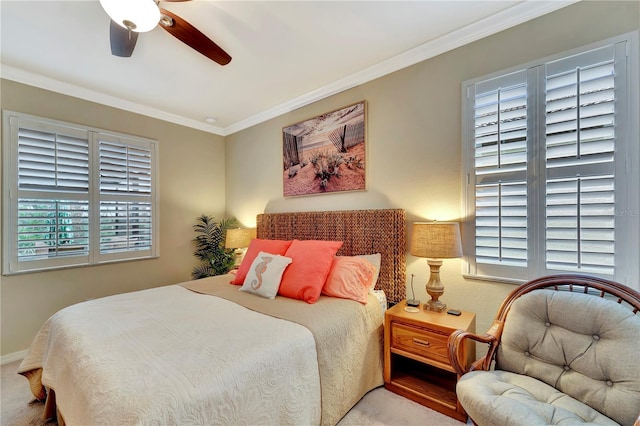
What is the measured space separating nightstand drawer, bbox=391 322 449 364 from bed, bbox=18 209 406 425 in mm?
162

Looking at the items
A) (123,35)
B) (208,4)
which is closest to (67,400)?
(123,35)

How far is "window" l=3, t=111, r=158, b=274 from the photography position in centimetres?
251

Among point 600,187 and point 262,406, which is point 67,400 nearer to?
point 262,406

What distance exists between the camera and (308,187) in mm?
3080

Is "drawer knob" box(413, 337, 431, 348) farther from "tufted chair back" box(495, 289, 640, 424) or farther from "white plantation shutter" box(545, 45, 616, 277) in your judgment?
"white plantation shutter" box(545, 45, 616, 277)

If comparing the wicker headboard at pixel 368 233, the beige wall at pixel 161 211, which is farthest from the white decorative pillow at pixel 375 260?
the beige wall at pixel 161 211

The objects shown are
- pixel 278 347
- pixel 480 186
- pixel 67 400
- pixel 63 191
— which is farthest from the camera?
pixel 63 191

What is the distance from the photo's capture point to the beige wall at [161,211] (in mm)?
2545

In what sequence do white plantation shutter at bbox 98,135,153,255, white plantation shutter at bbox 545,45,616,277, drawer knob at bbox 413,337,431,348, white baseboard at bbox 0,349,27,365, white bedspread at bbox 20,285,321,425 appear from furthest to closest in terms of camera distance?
white plantation shutter at bbox 98,135,153,255
white baseboard at bbox 0,349,27,365
drawer knob at bbox 413,337,431,348
white plantation shutter at bbox 545,45,616,277
white bedspread at bbox 20,285,321,425

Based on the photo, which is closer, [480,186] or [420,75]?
[480,186]

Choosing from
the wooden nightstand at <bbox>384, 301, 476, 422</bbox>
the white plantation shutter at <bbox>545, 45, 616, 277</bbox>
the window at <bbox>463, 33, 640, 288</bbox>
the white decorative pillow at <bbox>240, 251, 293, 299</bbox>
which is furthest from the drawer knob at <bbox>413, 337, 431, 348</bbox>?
the white decorative pillow at <bbox>240, 251, 293, 299</bbox>

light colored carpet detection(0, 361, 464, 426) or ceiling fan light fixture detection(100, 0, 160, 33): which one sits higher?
ceiling fan light fixture detection(100, 0, 160, 33)

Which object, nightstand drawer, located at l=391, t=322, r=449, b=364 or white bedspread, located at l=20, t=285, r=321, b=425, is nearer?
A: white bedspread, located at l=20, t=285, r=321, b=425

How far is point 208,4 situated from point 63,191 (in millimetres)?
2486
